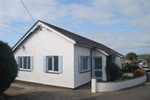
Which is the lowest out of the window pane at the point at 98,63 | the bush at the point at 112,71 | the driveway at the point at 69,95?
the driveway at the point at 69,95

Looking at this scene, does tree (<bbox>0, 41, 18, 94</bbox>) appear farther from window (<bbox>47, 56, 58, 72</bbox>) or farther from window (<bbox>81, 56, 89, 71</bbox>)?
window (<bbox>81, 56, 89, 71</bbox>)

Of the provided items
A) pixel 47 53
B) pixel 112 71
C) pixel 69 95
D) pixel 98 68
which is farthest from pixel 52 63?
pixel 112 71

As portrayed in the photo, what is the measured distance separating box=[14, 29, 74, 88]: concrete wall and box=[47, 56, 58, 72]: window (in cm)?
35

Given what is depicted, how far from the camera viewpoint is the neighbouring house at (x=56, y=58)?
31.6ft

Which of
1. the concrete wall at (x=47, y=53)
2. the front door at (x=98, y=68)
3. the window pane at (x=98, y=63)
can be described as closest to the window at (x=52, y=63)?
the concrete wall at (x=47, y=53)

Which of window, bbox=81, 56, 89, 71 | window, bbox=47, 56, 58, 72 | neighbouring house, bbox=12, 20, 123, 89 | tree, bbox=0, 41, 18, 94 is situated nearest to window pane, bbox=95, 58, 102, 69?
neighbouring house, bbox=12, 20, 123, 89

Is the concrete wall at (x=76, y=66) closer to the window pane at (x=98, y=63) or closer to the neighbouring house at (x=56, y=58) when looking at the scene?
the neighbouring house at (x=56, y=58)

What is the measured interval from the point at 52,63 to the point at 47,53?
959 mm

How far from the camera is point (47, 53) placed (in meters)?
10.7

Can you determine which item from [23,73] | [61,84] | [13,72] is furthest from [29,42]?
[13,72]

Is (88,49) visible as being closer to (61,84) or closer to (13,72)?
(61,84)

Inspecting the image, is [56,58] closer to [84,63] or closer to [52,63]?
[52,63]

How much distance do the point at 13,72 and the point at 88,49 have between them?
7.22 meters

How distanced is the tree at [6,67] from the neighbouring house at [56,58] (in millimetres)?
4013
